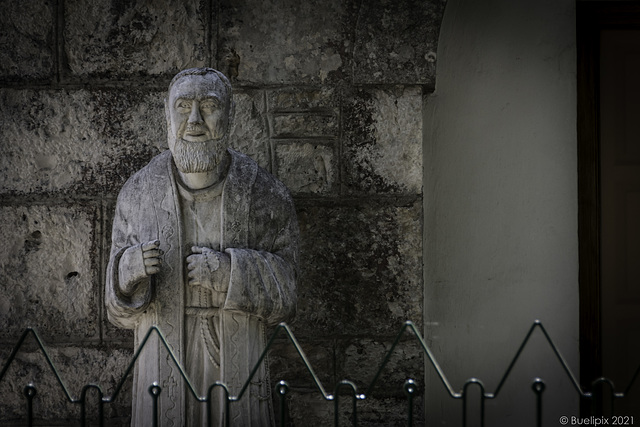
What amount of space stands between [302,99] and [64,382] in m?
1.86

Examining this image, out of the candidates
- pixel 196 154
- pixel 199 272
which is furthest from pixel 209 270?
pixel 196 154

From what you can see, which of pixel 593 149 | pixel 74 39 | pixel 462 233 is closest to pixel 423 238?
pixel 462 233

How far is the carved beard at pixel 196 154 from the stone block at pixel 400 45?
1194 millimetres

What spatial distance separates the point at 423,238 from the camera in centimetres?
505

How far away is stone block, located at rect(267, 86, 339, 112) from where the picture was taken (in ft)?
15.7

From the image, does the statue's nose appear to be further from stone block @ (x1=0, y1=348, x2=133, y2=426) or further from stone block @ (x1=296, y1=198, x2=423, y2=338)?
stone block @ (x1=0, y1=348, x2=133, y2=426)

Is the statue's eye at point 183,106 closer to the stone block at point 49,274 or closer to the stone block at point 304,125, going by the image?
the stone block at point 304,125

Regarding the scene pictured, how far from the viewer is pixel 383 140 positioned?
476 cm

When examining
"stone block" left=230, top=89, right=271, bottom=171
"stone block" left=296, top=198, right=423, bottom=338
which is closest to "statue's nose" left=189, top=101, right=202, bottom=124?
"stone block" left=230, top=89, right=271, bottom=171

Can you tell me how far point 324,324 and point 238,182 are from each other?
1.19 meters

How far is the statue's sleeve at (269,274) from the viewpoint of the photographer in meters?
3.70

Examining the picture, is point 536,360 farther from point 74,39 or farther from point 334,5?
point 74,39

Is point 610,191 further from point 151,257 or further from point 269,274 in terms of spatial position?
point 151,257

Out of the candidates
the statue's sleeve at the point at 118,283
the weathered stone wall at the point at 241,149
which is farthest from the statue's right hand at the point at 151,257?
the weathered stone wall at the point at 241,149
